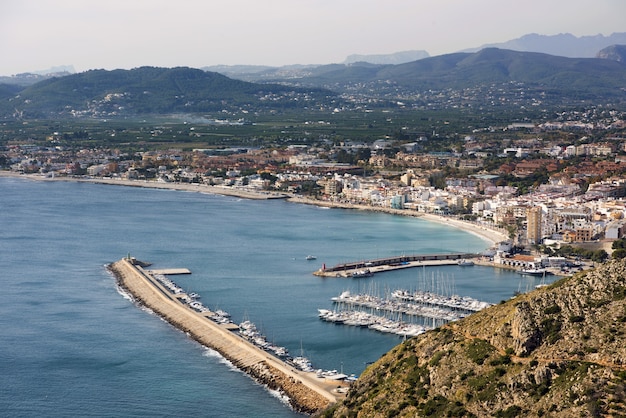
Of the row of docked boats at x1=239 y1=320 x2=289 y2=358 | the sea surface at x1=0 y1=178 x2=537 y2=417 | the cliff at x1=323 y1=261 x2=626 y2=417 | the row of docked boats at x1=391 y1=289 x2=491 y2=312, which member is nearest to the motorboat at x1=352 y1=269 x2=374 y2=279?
the sea surface at x1=0 y1=178 x2=537 y2=417

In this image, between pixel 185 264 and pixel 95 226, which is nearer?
pixel 185 264

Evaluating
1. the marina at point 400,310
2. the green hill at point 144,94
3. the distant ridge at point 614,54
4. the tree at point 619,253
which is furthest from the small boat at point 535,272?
the distant ridge at point 614,54

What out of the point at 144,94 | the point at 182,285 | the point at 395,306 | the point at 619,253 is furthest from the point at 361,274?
the point at 144,94

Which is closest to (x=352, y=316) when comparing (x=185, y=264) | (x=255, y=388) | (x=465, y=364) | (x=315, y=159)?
(x=255, y=388)

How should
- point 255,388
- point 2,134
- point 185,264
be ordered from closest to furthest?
point 255,388
point 185,264
point 2,134

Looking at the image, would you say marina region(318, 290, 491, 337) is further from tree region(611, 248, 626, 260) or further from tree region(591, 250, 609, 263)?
tree region(591, 250, 609, 263)

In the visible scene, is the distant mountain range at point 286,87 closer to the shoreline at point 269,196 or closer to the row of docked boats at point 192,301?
the shoreline at point 269,196

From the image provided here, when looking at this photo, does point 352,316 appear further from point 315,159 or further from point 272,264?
point 315,159

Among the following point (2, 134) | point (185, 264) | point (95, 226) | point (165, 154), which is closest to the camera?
point (185, 264)
